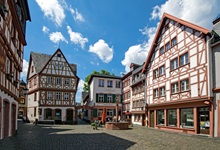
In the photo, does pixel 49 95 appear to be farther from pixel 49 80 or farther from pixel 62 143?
pixel 62 143

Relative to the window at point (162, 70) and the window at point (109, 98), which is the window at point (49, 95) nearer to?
the window at point (109, 98)

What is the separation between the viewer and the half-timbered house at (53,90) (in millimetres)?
34125

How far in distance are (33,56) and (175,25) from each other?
25.8m

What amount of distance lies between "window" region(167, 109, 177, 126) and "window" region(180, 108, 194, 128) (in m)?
1.21

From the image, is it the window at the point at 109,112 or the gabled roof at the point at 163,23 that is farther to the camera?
the window at the point at 109,112

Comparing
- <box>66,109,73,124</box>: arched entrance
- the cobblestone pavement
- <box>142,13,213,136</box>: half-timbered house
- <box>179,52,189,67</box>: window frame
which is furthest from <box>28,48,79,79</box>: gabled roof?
the cobblestone pavement

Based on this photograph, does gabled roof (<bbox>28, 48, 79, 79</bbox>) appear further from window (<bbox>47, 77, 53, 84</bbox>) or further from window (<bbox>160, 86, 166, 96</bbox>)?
window (<bbox>160, 86, 166, 96</bbox>)

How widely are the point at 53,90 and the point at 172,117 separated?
2064cm

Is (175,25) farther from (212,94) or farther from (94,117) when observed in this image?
(94,117)

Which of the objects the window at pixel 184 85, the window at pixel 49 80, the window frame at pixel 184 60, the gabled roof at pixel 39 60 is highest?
the gabled roof at pixel 39 60

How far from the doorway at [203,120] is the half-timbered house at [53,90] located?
73.6ft

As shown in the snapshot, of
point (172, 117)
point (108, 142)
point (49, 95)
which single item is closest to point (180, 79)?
point (172, 117)

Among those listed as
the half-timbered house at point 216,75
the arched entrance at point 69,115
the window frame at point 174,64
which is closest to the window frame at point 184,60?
the window frame at point 174,64

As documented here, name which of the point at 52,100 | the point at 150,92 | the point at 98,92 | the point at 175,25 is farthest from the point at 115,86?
the point at 175,25
